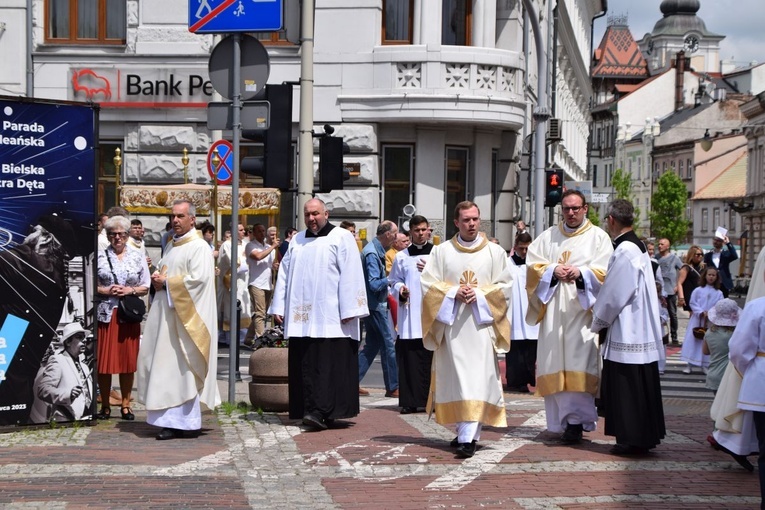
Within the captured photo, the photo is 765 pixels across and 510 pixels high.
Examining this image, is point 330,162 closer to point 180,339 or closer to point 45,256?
point 180,339

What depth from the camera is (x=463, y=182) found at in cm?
2666

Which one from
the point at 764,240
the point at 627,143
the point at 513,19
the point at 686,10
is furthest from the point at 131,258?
the point at 686,10

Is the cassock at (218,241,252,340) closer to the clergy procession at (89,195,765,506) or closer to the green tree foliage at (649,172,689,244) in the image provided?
the clergy procession at (89,195,765,506)

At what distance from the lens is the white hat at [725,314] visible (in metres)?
13.3

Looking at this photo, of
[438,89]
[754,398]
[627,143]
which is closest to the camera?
[754,398]

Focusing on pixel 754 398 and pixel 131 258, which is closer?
pixel 754 398

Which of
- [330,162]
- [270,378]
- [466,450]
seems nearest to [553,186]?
[330,162]

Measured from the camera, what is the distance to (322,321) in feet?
39.2

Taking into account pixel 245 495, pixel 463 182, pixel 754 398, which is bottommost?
pixel 245 495

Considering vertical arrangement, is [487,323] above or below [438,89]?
below

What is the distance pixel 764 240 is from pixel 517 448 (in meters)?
77.0

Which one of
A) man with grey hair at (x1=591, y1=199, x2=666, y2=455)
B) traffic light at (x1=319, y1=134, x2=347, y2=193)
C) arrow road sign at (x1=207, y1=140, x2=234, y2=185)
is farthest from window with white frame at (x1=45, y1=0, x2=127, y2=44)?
man with grey hair at (x1=591, y1=199, x2=666, y2=455)

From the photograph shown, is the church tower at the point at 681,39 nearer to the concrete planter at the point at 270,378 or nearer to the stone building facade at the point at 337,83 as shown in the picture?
the stone building facade at the point at 337,83

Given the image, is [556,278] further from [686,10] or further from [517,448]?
[686,10]
